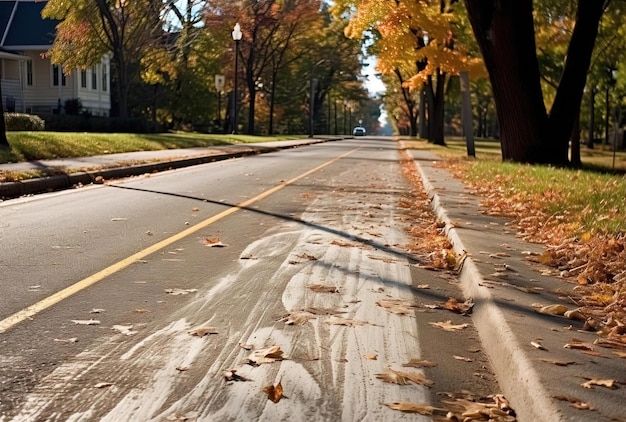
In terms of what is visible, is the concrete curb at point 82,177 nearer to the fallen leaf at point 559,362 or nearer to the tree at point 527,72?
the tree at point 527,72

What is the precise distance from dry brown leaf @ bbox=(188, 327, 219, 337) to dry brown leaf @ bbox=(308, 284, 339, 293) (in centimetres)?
139

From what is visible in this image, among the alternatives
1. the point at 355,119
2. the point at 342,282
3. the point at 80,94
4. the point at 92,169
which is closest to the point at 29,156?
the point at 92,169

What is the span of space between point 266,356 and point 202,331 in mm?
672

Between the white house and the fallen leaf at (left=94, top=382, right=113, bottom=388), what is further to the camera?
the white house

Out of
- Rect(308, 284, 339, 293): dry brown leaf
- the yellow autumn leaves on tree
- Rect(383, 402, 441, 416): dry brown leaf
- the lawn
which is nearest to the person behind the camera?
Rect(383, 402, 441, 416): dry brown leaf

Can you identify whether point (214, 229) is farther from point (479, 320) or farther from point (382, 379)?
point (382, 379)

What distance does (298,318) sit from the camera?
5.68 metres

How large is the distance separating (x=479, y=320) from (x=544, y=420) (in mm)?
2128

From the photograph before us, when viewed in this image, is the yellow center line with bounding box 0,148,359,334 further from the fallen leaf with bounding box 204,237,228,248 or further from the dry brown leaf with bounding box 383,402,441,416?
the dry brown leaf with bounding box 383,402,441,416

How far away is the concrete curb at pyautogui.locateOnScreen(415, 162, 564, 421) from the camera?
149 inches

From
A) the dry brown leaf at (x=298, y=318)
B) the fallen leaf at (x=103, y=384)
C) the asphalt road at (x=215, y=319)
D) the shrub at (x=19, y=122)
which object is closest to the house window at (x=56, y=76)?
the shrub at (x=19, y=122)

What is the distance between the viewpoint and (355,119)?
17562cm

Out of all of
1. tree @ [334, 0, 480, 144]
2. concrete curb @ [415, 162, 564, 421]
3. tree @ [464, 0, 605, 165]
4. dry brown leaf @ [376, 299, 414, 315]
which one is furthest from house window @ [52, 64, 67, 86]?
dry brown leaf @ [376, 299, 414, 315]

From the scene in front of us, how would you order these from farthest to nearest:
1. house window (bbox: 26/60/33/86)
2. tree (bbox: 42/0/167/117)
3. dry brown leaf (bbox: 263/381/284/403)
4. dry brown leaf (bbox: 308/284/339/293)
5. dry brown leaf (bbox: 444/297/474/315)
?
house window (bbox: 26/60/33/86) → tree (bbox: 42/0/167/117) → dry brown leaf (bbox: 308/284/339/293) → dry brown leaf (bbox: 444/297/474/315) → dry brown leaf (bbox: 263/381/284/403)
